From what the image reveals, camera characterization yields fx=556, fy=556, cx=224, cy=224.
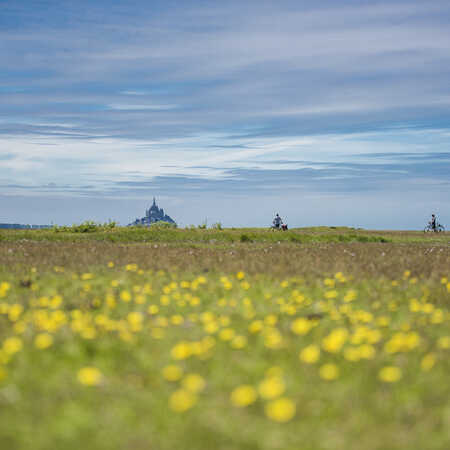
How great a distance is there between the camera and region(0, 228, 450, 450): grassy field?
4.21 metres

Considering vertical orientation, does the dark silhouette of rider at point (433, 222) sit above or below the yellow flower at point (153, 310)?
above

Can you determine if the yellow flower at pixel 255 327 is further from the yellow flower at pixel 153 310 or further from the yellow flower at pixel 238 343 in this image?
the yellow flower at pixel 153 310

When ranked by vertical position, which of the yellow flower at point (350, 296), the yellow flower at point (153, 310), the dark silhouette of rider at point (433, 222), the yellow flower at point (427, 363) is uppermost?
the dark silhouette of rider at point (433, 222)

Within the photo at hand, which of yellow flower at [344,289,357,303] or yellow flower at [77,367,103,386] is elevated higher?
yellow flower at [344,289,357,303]

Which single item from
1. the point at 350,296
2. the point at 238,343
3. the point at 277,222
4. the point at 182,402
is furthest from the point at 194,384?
the point at 277,222

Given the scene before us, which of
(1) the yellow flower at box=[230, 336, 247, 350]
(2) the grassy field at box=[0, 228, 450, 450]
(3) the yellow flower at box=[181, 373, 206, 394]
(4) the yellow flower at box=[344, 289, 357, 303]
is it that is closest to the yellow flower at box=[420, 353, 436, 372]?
(2) the grassy field at box=[0, 228, 450, 450]

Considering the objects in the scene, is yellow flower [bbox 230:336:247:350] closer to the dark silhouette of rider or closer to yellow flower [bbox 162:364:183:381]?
yellow flower [bbox 162:364:183:381]

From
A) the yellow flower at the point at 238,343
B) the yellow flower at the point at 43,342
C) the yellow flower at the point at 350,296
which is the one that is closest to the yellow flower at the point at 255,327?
the yellow flower at the point at 238,343

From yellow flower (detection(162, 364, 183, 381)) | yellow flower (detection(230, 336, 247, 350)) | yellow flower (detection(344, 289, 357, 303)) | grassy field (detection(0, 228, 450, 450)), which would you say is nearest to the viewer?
grassy field (detection(0, 228, 450, 450))

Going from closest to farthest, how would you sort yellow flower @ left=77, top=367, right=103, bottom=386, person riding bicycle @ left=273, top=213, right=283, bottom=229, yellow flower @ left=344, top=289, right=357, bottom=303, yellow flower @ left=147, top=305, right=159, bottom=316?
yellow flower @ left=77, top=367, right=103, bottom=386
yellow flower @ left=147, top=305, right=159, bottom=316
yellow flower @ left=344, top=289, right=357, bottom=303
person riding bicycle @ left=273, top=213, right=283, bottom=229

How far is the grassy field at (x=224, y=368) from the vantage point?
4211 mm

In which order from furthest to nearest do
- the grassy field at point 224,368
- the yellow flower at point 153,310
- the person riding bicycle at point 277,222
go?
the person riding bicycle at point 277,222
the yellow flower at point 153,310
the grassy field at point 224,368

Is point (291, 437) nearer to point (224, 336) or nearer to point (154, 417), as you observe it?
point (154, 417)

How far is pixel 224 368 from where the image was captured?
17.7 feet
